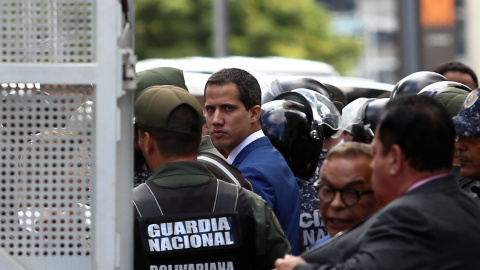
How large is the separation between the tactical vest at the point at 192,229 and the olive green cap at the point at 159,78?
4.98 feet

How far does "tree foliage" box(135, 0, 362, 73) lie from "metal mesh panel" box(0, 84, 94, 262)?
26724 millimetres

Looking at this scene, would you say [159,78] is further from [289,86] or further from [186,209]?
[289,86]

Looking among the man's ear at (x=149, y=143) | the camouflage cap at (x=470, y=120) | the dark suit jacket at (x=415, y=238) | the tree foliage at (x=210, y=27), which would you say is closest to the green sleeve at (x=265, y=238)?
the man's ear at (x=149, y=143)

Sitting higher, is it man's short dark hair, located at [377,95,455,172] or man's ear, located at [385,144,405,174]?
man's short dark hair, located at [377,95,455,172]

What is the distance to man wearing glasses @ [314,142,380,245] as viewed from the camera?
328cm

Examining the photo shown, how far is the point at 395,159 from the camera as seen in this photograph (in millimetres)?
2926

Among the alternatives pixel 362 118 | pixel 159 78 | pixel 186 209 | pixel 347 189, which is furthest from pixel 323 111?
pixel 347 189

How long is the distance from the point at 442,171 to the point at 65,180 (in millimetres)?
1259

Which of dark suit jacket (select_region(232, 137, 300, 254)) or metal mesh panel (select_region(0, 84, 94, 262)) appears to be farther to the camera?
dark suit jacket (select_region(232, 137, 300, 254))

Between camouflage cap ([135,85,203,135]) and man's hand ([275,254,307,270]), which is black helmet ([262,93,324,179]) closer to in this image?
camouflage cap ([135,85,203,135])

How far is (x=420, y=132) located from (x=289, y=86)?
161 inches

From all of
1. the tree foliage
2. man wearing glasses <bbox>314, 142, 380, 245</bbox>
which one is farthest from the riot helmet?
the tree foliage

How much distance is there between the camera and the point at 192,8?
30516 mm

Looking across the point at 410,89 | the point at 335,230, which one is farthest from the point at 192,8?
the point at 335,230
